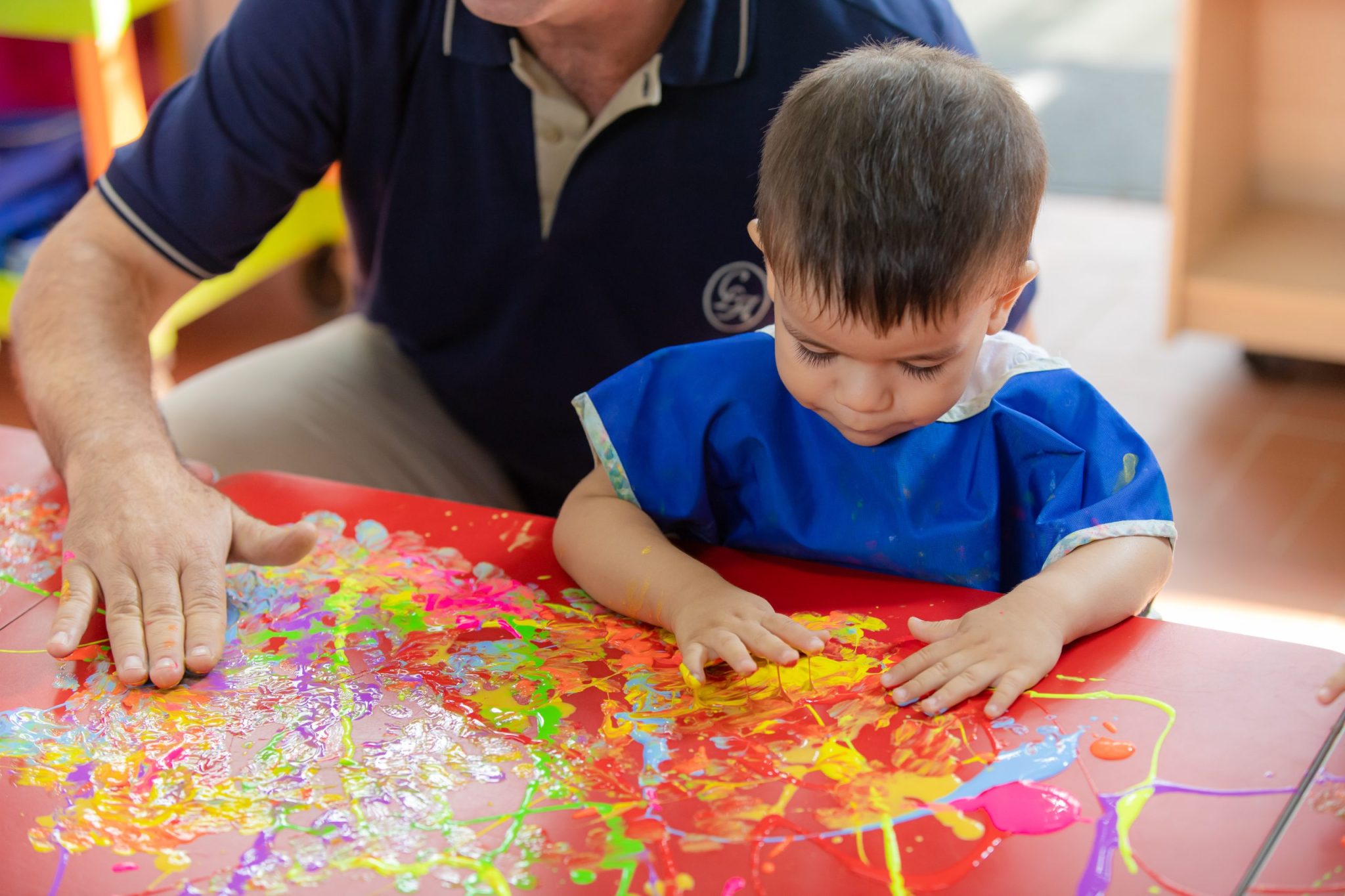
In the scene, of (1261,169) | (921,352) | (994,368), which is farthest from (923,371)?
(1261,169)

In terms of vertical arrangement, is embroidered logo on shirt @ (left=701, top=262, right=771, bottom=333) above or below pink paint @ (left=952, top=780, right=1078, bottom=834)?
above

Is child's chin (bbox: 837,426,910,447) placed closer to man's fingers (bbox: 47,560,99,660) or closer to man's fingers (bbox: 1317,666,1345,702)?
man's fingers (bbox: 1317,666,1345,702)

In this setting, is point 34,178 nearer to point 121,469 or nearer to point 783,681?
point 121,469

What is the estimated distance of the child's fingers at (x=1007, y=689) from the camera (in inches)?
30.6

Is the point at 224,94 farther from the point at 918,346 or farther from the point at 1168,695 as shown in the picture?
the point at 1168,695

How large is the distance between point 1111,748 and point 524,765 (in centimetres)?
32

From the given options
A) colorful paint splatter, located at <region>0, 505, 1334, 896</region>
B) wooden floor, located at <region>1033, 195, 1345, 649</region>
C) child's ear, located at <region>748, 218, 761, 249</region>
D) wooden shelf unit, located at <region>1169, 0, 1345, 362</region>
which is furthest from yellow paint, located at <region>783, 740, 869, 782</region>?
wooden shelf unit, located at <region>1169, 0, 1345, 362</region>

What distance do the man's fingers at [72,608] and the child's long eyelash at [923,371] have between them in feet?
1.80

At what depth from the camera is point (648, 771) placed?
741 millimetres

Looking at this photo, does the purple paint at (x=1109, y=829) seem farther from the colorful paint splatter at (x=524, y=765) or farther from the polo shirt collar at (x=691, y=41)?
the polo shirt collar at (x=691, y=41)

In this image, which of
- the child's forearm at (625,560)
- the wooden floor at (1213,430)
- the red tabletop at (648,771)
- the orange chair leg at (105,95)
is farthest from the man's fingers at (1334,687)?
the orange chair leg at (105,95)

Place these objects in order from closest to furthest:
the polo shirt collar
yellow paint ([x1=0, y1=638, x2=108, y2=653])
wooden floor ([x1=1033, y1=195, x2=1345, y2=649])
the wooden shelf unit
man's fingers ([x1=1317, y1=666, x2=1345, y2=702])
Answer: man's fingers ([x1=1317, y1=666, x2=1345, y2=702])
yellow paint ([x1=0, y1=638, x2=108, y2=653])
the polo shirt collar
wooden floor ([x1=1033, y1=195, x2=1345, y2=649])
the wooden shelf unit

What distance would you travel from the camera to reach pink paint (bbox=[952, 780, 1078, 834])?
2.26 ft

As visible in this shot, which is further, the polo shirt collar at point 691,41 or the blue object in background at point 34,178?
the blue object in background at point 34,178
